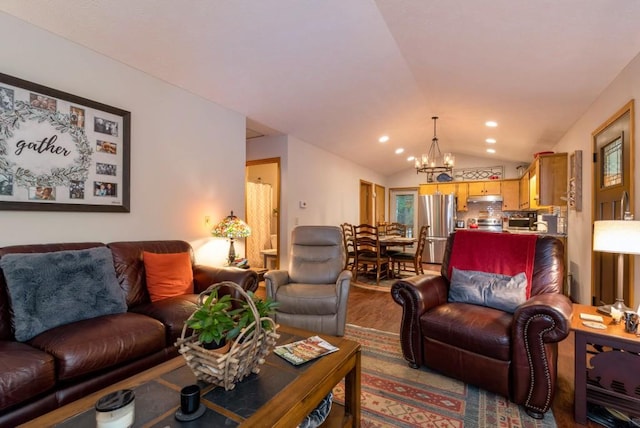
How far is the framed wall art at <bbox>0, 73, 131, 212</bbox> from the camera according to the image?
6.45 feet

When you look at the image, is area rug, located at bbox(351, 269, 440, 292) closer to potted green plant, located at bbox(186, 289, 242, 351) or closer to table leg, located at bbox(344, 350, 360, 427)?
table leg, located at bbox(344, 350, 360, 427)

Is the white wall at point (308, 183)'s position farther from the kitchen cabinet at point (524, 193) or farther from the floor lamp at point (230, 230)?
the kitchen cabinet at point (524, 193)

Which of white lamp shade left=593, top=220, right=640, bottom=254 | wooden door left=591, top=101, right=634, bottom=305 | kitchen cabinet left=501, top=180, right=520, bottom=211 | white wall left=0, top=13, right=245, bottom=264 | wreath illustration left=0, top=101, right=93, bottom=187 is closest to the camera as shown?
white lamp shade left=593, top=220, right=640, bottom=254

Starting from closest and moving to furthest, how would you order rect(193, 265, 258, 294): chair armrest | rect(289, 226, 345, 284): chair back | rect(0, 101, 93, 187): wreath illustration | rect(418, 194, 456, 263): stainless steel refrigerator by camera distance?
1. rect(0, 101, 93, 187): wreath illustration
2. rect(193, 265, 258, 294): chair armrest
3. rect(289, 226, 345, 284): chair back
4. rect(418, 194, 456, 263): stainless steel refrigerator

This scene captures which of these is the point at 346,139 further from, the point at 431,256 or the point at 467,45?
the point at 431,256

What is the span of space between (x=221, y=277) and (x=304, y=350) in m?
1.37

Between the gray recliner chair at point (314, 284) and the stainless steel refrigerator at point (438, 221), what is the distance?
464 centimetres

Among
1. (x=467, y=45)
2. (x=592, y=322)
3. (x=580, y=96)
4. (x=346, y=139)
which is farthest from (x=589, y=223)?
(x=346, y=139)

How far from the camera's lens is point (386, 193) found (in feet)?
29.1

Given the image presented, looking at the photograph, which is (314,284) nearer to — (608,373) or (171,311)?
(171,311)

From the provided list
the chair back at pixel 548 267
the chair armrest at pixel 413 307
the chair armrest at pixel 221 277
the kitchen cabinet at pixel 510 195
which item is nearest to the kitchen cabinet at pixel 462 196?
the kitchen cabinet at pixel 510 195

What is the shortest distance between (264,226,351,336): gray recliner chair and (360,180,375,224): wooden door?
4424 millimetres

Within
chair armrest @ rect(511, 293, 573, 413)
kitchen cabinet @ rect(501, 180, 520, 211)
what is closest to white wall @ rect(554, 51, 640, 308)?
chair armrest @ rect(511, 293, 573, 413)

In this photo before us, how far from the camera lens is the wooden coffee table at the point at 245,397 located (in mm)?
980
